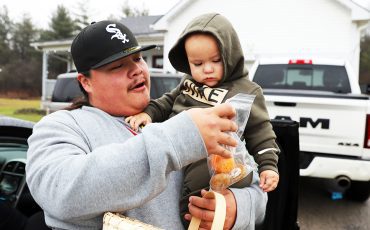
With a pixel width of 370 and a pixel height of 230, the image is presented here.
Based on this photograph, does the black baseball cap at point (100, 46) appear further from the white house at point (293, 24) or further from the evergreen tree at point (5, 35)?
the evergreen tree at point (5, 35)

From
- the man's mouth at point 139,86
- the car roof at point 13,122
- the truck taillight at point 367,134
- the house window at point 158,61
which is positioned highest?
the man's mouth at point 139,86

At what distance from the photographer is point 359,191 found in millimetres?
6016

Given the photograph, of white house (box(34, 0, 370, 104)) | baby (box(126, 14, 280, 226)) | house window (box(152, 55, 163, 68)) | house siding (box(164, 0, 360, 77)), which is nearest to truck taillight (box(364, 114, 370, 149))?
baby (box(126, 14, 280, 226))

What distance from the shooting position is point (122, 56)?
1.66m

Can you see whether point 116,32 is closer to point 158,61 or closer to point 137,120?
point 137,120

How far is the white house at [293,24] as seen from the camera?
14719mm

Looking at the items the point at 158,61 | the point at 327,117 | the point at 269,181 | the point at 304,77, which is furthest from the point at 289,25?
the point at 269,181

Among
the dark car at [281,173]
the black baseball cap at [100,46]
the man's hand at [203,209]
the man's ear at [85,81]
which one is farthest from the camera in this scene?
the dark car at [281,173]

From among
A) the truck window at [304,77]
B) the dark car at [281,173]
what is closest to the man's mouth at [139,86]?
the dark car at [281,173]

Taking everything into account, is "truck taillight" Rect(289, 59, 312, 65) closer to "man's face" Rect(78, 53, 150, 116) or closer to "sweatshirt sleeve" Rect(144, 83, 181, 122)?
"sweatshirt sleeve" Rect(144, 83, 181, 122)

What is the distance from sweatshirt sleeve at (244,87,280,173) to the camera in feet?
6.33

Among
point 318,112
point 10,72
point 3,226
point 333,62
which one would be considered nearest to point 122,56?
point 3,226

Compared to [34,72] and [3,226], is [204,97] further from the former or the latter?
[34,72]

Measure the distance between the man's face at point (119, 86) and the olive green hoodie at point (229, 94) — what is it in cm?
15
